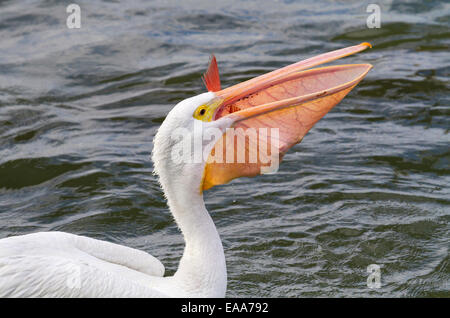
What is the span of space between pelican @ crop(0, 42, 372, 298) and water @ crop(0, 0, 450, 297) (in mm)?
859

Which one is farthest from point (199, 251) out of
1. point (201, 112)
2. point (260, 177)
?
point (260, 177)

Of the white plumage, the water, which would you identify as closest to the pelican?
the white plumage

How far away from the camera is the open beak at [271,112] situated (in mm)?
3619

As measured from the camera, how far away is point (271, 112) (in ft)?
12.0

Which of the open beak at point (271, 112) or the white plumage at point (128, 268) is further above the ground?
the open beak at point (271, 112)

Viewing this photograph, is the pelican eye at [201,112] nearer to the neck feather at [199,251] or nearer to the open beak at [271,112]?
the open beak at [271,112]

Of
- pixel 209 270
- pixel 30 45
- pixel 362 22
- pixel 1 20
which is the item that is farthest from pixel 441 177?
pixel 1 20

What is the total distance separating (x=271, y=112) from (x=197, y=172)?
0.52 metres

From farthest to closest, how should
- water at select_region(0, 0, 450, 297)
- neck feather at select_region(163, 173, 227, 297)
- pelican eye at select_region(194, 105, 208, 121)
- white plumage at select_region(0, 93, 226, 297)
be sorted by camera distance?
water at select_region(0, 0, 450, 297) < neck feather at select_region(163, 173, 227, 297) < pelican eye at select_region(194, 105, 208, 121) < white plumage at select_region(0, 93, 226, 297)

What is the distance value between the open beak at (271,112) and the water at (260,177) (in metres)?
1.11

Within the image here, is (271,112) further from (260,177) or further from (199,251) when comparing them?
(260,177)

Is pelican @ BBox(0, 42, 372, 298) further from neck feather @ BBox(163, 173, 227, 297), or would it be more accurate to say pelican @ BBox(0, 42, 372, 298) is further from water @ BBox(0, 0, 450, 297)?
water @ BBox(0, 0, 450, 297)

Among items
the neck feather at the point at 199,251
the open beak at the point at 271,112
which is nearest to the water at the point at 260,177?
the neck feather at the point at 199,251

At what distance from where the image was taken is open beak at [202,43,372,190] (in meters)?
3.62
